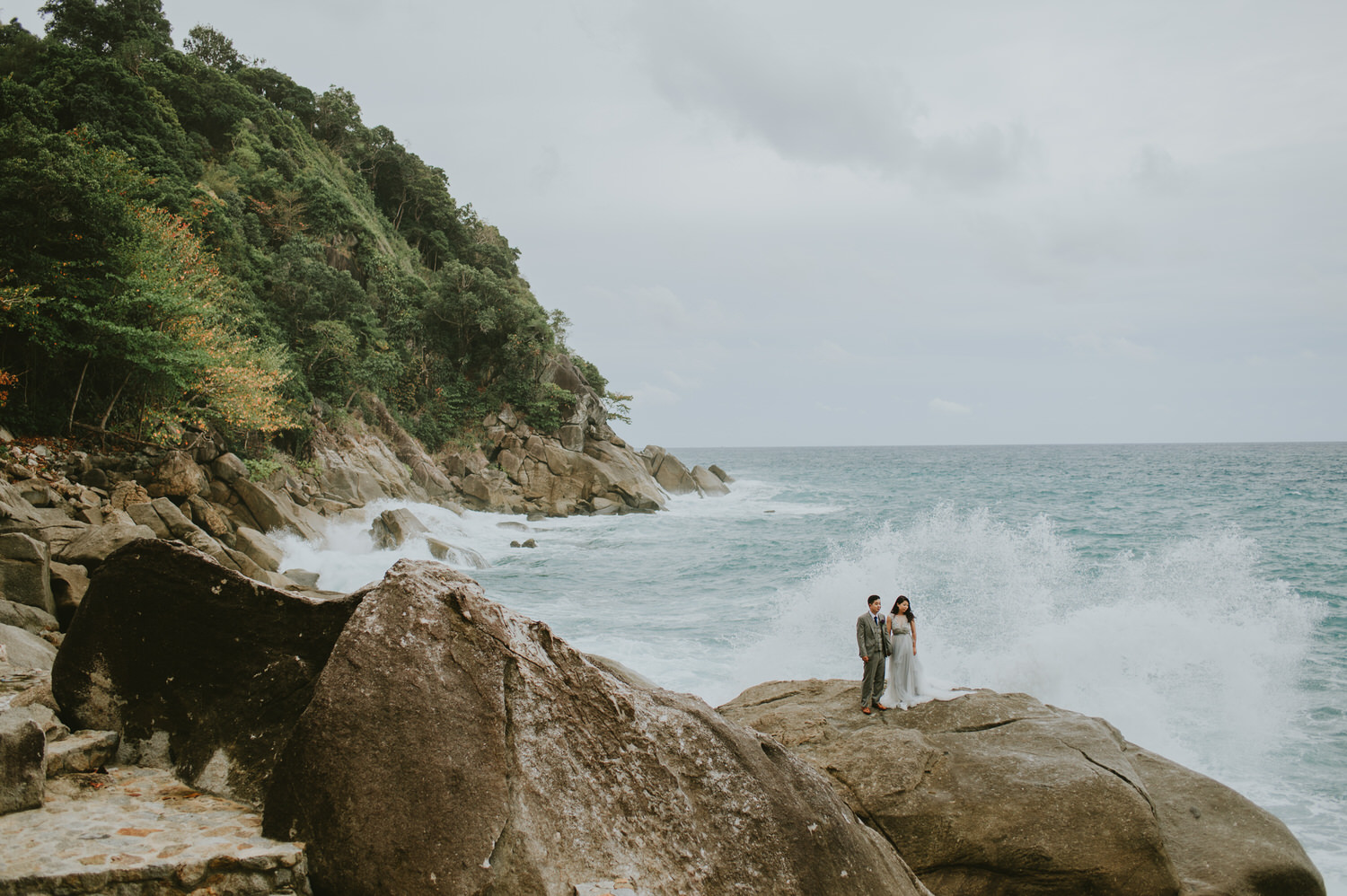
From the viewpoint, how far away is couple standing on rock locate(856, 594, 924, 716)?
28.6 feet

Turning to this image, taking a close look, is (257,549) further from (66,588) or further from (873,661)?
(873,661)

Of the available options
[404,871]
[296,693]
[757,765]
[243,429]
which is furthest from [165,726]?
[243,429]

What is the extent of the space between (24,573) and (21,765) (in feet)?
28.1

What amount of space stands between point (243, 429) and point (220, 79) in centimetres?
2448

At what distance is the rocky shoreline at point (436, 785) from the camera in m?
3.69

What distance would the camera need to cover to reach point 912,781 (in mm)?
6961

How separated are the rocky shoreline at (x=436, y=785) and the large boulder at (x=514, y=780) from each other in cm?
1

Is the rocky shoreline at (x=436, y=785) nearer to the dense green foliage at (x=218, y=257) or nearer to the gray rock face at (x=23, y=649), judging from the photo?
the gray rock face at (x=23, y=649)

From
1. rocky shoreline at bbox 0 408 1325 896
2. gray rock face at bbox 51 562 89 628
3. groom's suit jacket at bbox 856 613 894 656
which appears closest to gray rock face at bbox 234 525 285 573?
gray rock face at bbox 51 562 89 628

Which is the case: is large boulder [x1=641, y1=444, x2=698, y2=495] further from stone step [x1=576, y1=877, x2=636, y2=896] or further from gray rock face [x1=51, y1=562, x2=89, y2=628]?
stone step [x1=576, y1=877, x2=636, y2=896]

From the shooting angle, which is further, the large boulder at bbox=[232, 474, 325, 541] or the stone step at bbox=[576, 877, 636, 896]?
the large boulder at bbox=[232, 474, 325, 541]

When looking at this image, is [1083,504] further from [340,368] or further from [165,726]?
[165,726]

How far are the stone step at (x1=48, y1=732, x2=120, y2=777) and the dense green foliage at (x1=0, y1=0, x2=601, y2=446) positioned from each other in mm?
14960

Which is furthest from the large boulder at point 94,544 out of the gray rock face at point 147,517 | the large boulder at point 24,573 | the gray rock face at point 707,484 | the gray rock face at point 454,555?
the gray rock face at point 707,484
